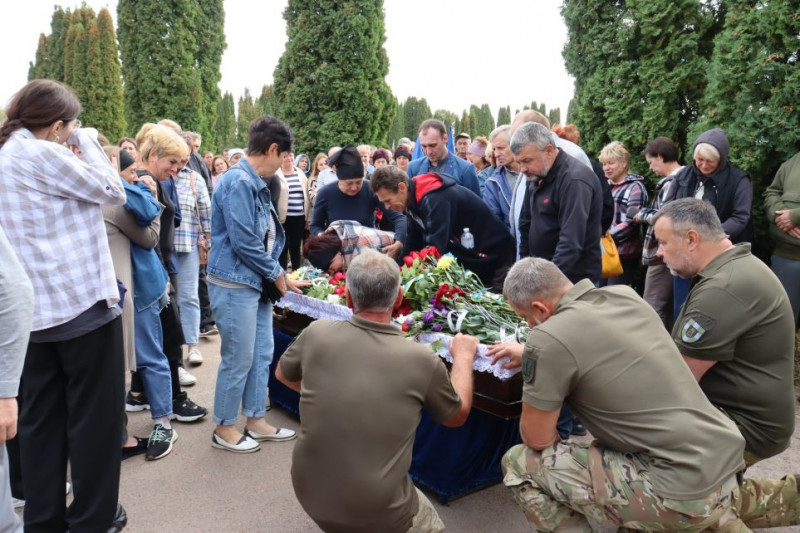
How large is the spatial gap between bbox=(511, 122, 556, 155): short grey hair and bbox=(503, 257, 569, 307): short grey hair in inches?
61.6

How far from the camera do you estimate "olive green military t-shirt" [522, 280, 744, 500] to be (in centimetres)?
219

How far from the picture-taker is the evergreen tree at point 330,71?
40.3 ft

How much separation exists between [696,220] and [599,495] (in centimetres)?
132

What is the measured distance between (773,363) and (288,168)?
5945 millimetres

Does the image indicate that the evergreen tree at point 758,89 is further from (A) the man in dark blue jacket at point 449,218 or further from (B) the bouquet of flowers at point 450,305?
(B) the bouquet of flowers at point 450,305

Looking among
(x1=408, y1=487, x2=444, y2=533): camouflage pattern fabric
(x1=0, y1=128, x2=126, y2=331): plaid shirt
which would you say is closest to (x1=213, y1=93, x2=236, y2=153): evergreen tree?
(x1=0, y1=128, x2=126, y2=331): plaid shirt

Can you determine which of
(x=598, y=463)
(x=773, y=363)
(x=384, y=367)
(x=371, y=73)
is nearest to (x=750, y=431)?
(x=773, y=363)

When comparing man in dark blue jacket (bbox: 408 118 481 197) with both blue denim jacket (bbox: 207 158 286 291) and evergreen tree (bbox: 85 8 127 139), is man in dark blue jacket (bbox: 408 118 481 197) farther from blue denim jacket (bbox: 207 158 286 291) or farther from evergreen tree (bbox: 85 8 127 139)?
evergreen tree (bbox: 85 8 127 139)

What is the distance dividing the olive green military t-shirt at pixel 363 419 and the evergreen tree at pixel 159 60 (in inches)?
697

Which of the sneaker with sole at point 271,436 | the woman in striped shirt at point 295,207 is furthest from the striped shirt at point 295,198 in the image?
the sneaker with sole at point 271,436

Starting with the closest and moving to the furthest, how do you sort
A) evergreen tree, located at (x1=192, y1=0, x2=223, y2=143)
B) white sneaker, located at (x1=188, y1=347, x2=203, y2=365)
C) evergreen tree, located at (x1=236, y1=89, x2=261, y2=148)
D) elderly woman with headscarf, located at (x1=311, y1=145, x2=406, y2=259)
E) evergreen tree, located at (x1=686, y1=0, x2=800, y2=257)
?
1. evergreen tree, located at (x1=686, y1=0, x2=800, y2=257)
2. elderly woman with headscarf, located at (x1=311, y1=145, x2=406, y2=259)
3. white sneaker, located at (x1=188, y1=347, x2=203, y2=365)
4. evergreen tree, located at (x1=192, y1=0, x2=223, y2=143)
5. evergreen tree, located at (x1=236, y1=89, x2=261, y2=148)

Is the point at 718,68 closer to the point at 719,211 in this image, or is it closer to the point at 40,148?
the point at 719,211

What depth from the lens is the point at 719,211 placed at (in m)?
4.88

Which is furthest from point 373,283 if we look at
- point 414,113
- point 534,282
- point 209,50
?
point 414,113
